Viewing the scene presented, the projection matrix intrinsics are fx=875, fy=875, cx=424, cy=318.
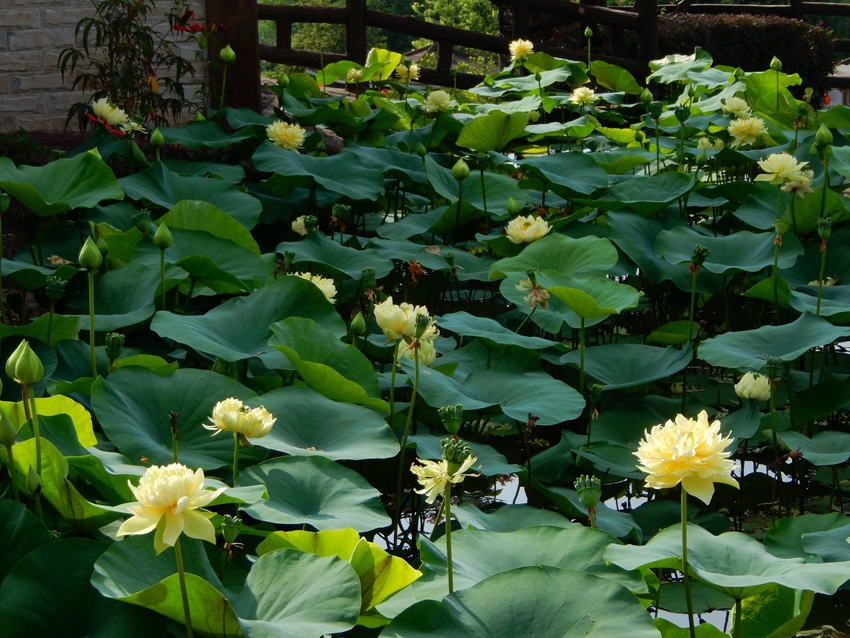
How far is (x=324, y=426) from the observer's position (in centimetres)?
150

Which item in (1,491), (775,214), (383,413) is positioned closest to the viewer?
(1,491)

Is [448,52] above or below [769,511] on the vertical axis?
above

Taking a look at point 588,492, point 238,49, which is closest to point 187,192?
point 238,49

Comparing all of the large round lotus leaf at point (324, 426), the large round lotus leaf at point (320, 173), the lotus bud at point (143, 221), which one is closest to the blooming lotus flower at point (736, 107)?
the large round lotus leaf at point (320, 173)

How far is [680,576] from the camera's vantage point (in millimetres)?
1513

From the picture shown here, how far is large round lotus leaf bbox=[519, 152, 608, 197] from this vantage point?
2809 mm

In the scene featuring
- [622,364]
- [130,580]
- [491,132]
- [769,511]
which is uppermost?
[491,132]

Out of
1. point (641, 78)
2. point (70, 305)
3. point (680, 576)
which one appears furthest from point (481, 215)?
point (641, 78)

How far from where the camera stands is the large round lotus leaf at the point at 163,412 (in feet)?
A: 4.48

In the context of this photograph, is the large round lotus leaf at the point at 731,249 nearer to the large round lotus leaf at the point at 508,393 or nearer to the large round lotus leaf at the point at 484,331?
the large round lotus leaf at the point at 484,331

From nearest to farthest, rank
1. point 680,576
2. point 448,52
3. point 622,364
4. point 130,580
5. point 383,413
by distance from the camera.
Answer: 1. point 130,580
2. point 680,576
3. point 383,413
4. point 622,364
5. point 448,52

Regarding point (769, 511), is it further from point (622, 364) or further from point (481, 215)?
point (481, 215)

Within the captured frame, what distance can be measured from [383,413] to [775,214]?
165 cm

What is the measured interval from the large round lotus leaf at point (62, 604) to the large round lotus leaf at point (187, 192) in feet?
5.40
